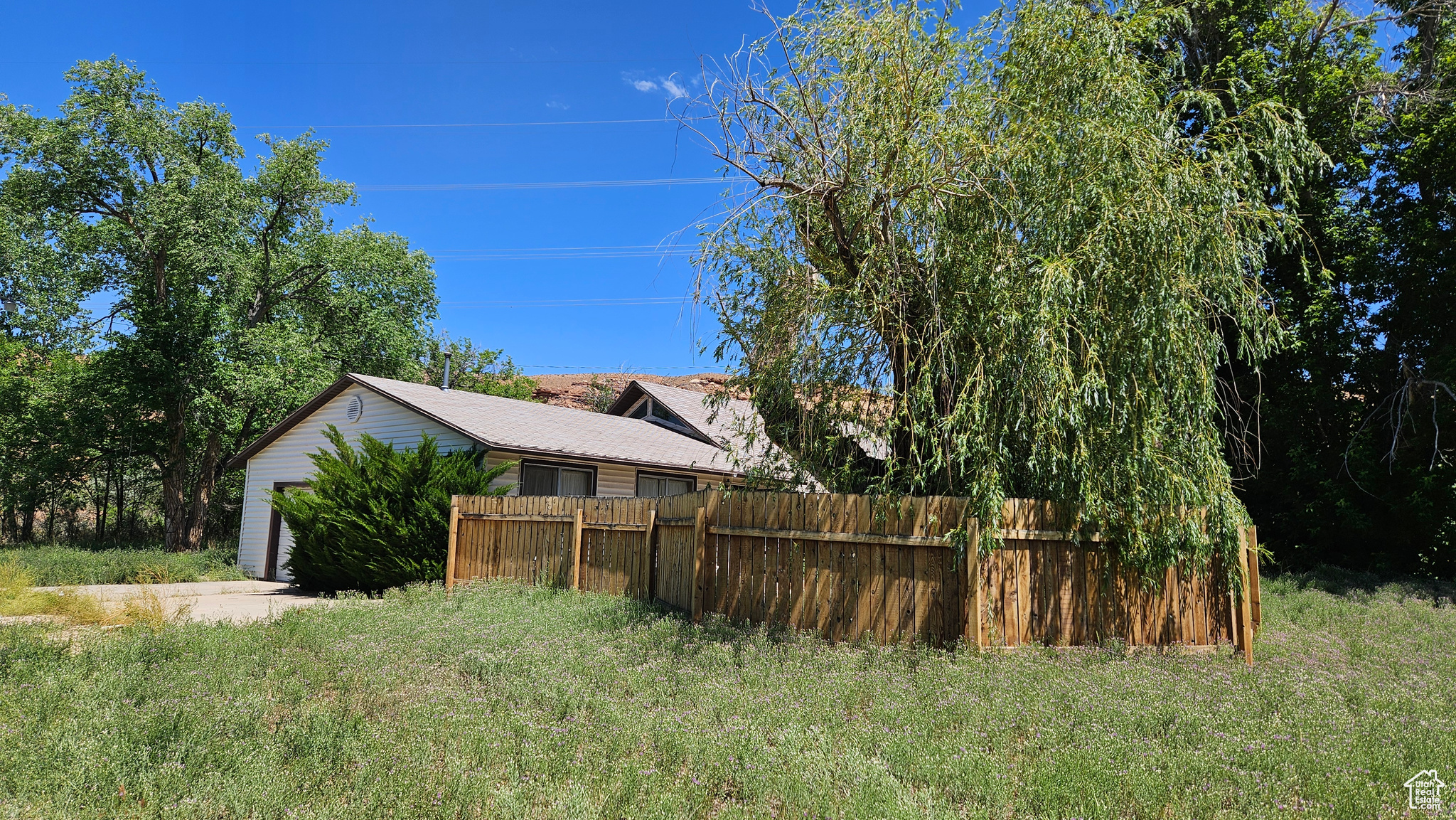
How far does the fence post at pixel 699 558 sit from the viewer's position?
8766 millimetres

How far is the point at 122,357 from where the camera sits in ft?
74.9

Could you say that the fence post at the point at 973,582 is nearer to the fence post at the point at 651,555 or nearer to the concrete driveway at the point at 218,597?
the fence post at the point at 651,555

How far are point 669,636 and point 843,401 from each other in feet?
10.2

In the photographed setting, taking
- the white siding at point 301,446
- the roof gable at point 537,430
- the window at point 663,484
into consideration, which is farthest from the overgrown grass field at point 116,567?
the window at point 663,484

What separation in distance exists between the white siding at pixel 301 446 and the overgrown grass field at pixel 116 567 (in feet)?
2.65

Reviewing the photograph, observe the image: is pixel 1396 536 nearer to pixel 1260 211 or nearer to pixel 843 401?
pixel 1260 211

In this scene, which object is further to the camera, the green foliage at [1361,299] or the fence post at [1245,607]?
the green foliage at [1361,299]

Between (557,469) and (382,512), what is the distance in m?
4.55

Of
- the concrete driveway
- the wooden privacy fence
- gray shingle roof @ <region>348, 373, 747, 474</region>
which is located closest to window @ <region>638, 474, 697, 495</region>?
gray shingle roof @ <region>348, 373, 747, 474</region>

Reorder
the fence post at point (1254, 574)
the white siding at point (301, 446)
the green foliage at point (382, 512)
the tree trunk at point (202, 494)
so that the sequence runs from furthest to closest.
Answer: the tree trunk at point (202, 494)
the white siding at point (301, 446)
the green foliage at point (382, 512)
the fence post at point (1254, 574)

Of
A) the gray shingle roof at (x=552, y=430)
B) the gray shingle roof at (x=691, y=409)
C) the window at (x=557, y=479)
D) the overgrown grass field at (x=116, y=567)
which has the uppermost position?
the gray shingle roof at (x=691, y=409)

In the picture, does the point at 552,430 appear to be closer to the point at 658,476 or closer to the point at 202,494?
the point at 658,476

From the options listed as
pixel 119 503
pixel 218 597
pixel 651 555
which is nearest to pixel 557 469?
pixel 218 597

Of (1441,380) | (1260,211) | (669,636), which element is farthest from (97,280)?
(1441,380)
